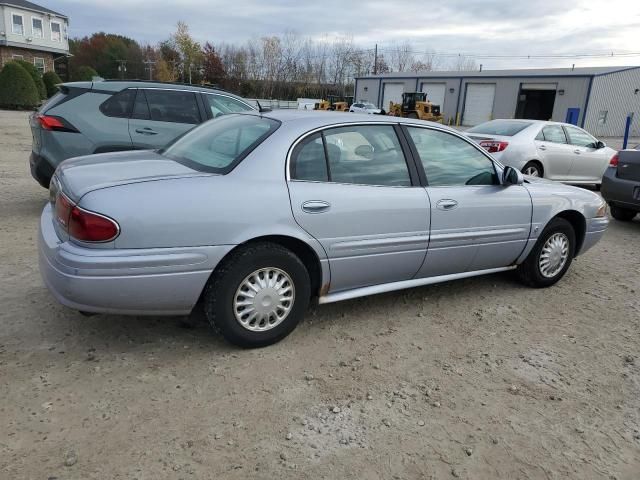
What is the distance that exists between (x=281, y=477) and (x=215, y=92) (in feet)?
19.0

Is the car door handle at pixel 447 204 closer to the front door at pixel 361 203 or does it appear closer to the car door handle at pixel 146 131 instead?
the front door at pixel 361 203

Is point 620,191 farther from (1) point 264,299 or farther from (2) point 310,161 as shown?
(1) point 264,299

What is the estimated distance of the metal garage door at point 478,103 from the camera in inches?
1631

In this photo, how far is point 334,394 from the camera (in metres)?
2.99

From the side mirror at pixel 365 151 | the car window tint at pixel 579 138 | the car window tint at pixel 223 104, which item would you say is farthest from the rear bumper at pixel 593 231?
the car window tint at pixel 579 138

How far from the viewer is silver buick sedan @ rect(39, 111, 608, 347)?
9.48ft

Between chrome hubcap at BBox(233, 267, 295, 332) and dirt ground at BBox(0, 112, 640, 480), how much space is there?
0.22 metres

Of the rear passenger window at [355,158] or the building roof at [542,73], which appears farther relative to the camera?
the building roof at [542,73]

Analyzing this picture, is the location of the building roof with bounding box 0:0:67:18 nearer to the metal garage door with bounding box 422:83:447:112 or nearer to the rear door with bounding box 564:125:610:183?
the metal garage door with bounding box 422:83:447:112

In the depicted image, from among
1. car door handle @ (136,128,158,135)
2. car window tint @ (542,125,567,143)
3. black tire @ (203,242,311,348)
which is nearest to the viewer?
black tire @ (203,242,311,348)

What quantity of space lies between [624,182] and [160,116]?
259 inches

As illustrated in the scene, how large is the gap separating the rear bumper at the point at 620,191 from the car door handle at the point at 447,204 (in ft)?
15.8

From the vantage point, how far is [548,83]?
37.8m

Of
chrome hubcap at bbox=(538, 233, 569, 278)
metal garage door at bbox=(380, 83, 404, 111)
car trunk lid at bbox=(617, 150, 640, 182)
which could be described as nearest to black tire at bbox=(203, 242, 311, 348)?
chrome hubcap at bbox=(538, 233, 569, 278)
